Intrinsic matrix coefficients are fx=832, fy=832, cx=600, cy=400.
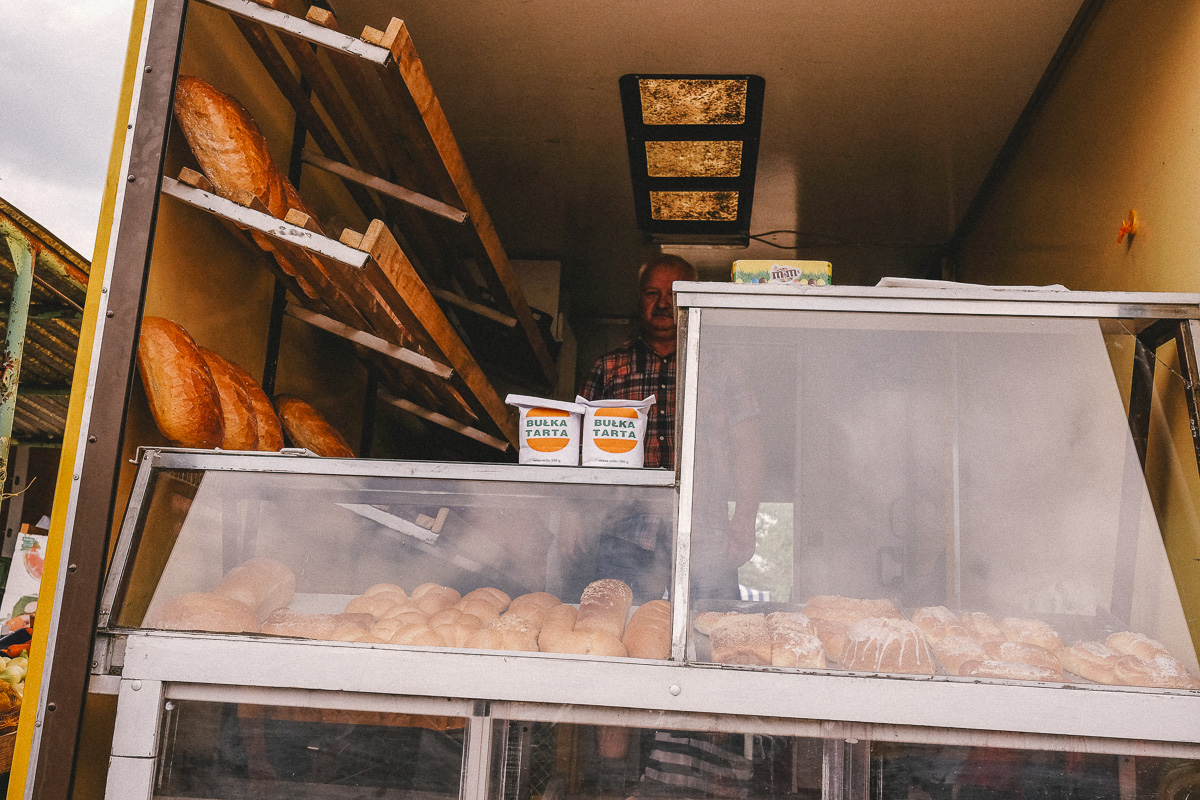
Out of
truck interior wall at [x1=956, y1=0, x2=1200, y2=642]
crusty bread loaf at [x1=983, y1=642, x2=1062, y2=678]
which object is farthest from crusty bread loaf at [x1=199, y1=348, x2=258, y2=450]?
truck interior wall at [x1=956, y1=0, x2=1200, y2=642]

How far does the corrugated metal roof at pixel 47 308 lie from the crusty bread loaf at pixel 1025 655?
250 cm

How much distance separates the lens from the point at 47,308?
11.2ft

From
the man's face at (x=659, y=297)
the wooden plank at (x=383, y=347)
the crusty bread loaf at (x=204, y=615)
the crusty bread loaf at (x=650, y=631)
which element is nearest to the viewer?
the crusty bread loaf at (x=650, y=631)

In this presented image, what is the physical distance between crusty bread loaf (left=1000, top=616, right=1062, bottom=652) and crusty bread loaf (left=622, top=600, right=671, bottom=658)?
63 centimetres

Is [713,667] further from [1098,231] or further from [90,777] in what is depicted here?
[1098,231]

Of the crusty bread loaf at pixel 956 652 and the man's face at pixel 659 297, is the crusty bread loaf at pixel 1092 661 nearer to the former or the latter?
the crusty bread loaf at pixel 956 652

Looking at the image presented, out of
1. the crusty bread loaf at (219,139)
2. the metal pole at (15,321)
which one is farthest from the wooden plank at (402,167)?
the metal pole at (15,321)

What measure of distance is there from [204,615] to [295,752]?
1.05ft

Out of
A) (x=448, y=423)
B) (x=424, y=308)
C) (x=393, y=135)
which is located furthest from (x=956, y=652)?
(x=393, y=135)

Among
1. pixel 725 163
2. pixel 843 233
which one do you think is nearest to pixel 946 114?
pixel 725 163

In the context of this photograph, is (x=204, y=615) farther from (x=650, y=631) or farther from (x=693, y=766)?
(x=693, y=766)

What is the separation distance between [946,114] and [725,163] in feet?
Result: 2.83

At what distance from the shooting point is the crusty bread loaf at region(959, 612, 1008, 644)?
1.54 m

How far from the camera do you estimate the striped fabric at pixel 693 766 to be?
1436 millimetres
